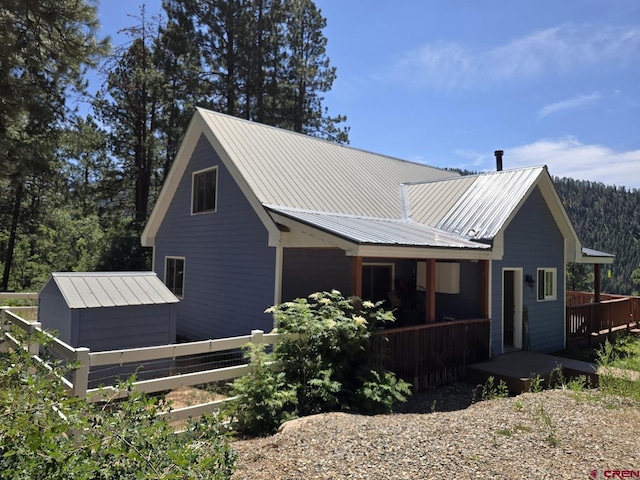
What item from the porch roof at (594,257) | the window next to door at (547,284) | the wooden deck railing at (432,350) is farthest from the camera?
the porch roof at (594,257)

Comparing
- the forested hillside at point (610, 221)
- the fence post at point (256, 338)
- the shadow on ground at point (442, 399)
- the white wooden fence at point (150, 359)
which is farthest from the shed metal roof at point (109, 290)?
the forested hillside at point (610, 221)

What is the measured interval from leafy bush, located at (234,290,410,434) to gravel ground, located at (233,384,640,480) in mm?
505

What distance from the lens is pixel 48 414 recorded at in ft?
9.94

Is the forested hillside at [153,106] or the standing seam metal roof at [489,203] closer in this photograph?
the standing seam metal roof at [489,203]

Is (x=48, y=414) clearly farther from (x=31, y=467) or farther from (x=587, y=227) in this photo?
(x=587, y=227)

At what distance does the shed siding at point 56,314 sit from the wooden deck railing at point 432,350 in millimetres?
5195

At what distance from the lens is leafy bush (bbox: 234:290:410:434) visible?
5723 mm

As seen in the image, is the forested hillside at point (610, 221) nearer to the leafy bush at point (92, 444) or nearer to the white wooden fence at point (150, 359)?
A: the white wooden fence at point (150, 359)

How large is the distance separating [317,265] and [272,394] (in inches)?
219

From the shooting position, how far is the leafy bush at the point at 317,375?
572 cm

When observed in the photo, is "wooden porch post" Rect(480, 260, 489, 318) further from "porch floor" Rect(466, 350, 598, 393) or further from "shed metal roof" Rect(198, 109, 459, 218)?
"shed metal roof" Rect(198, 109, 459, 218)

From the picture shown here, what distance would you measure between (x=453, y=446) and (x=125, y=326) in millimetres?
6017

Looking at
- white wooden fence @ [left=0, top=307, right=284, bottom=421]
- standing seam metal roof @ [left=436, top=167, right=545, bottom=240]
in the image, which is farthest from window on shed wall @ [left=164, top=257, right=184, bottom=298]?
standing seam metal roof @ [left=436, top=167, right=545, bottom=240]

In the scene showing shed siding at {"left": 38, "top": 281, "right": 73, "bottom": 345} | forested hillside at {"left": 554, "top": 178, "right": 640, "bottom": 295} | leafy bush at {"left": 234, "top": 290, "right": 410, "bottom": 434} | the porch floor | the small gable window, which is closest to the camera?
leafy bush at {"left": 234, "top": 290, "right": 410, "bottom": 434}
